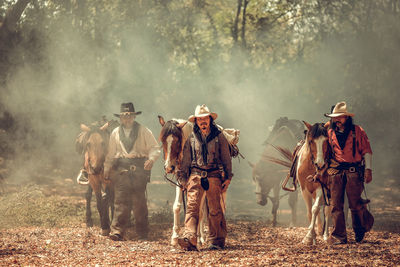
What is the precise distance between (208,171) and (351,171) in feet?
7.94

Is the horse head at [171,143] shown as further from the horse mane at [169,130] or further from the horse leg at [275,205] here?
the horse leg at [275,205]

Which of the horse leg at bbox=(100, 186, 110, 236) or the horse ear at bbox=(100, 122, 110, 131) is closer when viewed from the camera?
the horse leg at bbox=(100, 186, 110, 236)

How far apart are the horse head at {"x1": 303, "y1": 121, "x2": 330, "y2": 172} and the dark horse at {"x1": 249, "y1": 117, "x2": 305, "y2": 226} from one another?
3.12 m

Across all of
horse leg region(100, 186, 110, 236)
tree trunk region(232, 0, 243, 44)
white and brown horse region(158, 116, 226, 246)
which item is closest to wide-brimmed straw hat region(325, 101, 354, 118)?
white and brown horse region(158, 116, 226, 246)

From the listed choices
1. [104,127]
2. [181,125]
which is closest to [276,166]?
[104,127]

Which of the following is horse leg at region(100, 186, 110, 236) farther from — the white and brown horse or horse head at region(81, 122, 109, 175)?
the white and brown horse

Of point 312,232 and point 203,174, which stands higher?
point 203,174

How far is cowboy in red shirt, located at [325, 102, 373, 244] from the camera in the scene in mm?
9023

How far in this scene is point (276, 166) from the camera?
12898 millimetres

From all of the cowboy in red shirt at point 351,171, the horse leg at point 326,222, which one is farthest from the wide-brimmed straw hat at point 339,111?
the horse leg at point 326,222

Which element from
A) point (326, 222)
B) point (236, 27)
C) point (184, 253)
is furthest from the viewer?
point (236, 27)

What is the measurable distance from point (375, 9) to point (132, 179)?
16.8m

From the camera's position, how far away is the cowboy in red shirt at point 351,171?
902 cm

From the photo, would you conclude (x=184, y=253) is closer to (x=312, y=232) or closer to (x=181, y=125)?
(x=181, y=125)
